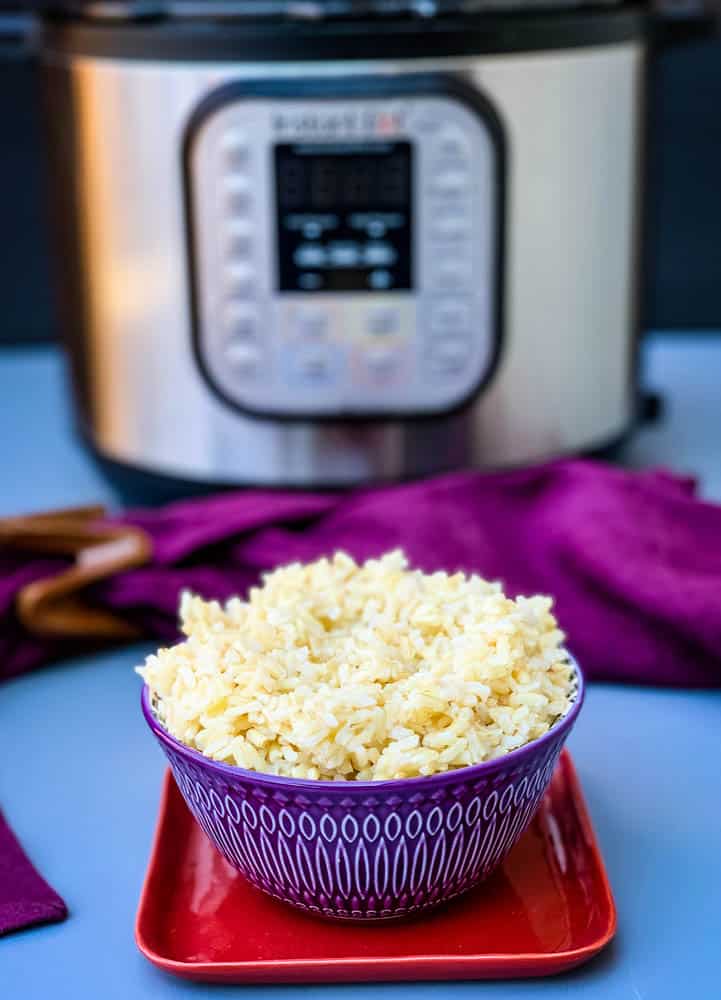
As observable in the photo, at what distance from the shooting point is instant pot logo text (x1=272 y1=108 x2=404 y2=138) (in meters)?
0.75

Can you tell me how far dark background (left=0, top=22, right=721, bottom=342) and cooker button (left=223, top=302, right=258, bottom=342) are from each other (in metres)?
0.49

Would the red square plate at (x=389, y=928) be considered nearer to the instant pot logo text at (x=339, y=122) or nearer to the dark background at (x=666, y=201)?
the instant pot logo text at (x=339, y=122)

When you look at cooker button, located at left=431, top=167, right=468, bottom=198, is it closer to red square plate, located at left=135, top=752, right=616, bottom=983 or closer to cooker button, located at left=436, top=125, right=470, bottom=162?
cooker button, located at left=436, top=125, right=470, bottom=162

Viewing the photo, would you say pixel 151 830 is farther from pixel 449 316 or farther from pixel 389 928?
pixel 449 316

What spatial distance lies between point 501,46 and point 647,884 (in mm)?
472

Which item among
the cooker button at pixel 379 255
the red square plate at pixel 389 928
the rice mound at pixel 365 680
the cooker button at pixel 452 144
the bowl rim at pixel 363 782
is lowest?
the red square plate at pixel 389 928

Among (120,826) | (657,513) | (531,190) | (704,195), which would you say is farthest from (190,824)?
(704,195)

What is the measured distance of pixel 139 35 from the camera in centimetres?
77

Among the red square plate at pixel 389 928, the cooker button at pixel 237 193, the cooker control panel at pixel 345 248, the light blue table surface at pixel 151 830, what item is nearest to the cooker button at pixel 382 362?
the cooker control panel at pixel 345 248

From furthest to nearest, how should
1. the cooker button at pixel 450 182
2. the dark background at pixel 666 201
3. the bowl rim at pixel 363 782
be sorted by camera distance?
the dark background at pixel 666 201, the cooker button at pixel 450 182, the bowl rim at pixel 363 782

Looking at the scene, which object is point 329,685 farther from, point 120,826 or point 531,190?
point 531,190

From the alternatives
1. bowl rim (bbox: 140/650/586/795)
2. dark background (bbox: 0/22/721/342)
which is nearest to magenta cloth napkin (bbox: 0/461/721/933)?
bowl rim (bbox: 140/650/586/795)

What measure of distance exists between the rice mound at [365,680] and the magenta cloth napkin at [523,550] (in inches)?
6.9

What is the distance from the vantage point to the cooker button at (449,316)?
80 centimetres
